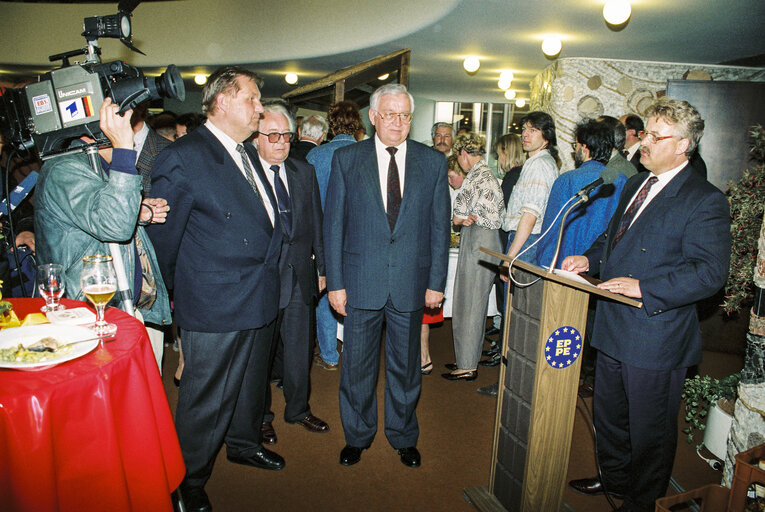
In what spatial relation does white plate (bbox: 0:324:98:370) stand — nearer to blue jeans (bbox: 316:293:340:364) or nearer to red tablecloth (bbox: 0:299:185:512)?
red tablecloth (bbox: 0:299:185:512)

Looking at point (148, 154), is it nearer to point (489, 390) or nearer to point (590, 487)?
point (489, 390)

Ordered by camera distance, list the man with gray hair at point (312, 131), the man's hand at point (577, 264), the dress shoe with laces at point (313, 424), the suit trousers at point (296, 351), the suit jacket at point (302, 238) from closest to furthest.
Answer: the man's hand at point (577, 264)
the suit jacket at point (302, 238)
the suit trousers at point (296, 351)
the dress shoe with laces at point (313, 424)
the man with gray hair at point (312, 131)

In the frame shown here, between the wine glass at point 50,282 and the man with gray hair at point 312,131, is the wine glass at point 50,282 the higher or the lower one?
the lower one

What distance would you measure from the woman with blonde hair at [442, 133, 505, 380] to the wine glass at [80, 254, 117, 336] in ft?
7.89

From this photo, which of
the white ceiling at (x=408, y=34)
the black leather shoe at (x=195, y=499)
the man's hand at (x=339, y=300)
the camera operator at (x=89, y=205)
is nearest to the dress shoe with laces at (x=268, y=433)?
the black leather shoe at (x=195, y=499)

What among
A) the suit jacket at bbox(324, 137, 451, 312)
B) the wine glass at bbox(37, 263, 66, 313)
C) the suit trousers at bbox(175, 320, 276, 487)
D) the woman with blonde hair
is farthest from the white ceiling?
the wine glass at bbox(37, 263, 66, 313)

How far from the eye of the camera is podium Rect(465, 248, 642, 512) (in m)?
1.73

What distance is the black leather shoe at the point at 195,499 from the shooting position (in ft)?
6.78

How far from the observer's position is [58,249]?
69.2 inches

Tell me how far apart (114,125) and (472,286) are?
2.43 meters

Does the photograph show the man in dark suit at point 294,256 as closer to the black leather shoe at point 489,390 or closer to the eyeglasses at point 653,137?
the black leather shoe at point 489,390

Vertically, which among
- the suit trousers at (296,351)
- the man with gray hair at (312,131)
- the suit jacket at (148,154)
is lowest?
the suit trousers at (296,351)

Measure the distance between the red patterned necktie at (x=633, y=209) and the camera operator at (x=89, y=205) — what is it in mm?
1892

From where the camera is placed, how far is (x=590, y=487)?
91.0 inches
